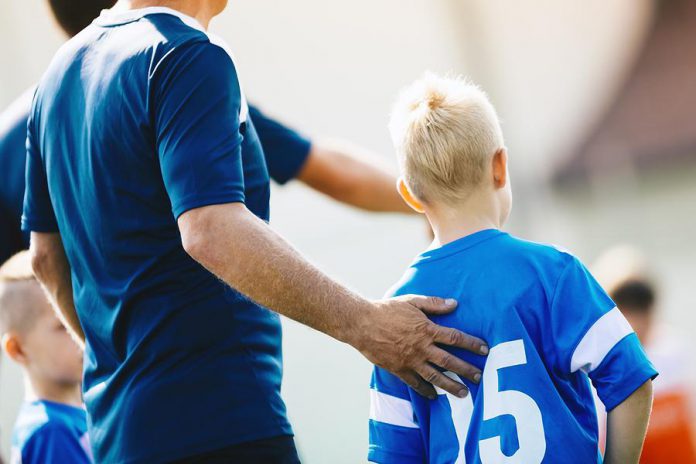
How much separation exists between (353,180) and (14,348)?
1.11 metres

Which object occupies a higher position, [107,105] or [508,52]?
[508,52]

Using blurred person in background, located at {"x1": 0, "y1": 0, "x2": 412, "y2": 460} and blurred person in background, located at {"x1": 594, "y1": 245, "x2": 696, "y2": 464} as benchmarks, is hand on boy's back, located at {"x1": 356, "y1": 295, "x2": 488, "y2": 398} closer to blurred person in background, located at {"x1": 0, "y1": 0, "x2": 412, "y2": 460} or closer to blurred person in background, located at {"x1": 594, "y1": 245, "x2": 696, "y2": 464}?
blurred person in background, located at {"x1": 0, "y1": 0, "x2": 412, "y2": 460}

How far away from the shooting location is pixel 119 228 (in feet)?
6.19

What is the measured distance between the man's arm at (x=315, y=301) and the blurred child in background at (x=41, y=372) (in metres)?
1.13

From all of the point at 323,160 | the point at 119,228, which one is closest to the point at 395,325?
the point at 119,228

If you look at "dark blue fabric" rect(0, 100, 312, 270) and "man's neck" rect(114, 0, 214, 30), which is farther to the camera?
"dark blue fabric" rect(0, 100, 312, 270)

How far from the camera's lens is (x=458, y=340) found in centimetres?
181

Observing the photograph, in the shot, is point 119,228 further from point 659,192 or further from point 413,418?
point 659,192

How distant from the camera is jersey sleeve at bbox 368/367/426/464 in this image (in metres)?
1.95

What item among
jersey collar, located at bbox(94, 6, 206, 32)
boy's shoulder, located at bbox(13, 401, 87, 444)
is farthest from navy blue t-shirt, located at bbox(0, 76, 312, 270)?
jersey collar, located at bbox(94, 6, 206, 32)

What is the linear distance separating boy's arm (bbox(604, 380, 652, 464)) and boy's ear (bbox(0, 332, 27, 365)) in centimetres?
180

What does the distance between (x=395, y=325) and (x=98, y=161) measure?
0.61 meters

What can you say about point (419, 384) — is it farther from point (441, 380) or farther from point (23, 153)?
point (23, 153)

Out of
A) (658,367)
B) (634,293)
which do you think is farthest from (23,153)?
(658,367)
